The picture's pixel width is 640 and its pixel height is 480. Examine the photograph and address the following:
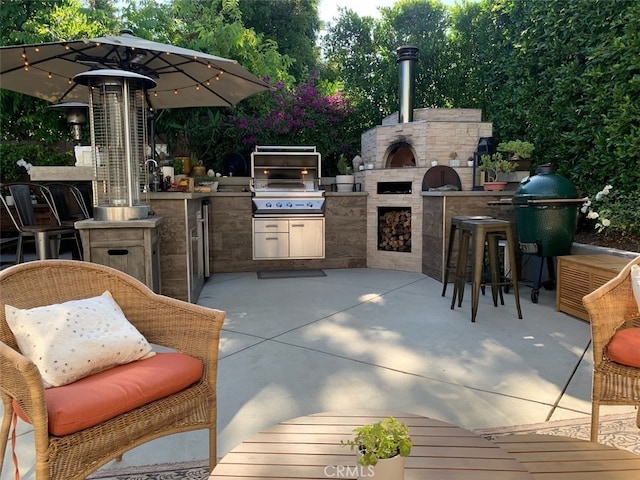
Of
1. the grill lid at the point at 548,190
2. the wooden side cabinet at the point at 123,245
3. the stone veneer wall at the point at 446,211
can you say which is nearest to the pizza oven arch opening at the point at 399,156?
the stone veneer wall at the point at 446,211

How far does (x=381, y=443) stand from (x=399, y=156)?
239 inches

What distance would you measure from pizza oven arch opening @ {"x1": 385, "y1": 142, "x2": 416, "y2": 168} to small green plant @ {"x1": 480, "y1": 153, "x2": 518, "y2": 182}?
3.49ft

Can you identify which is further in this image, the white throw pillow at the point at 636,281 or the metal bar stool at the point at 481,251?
the metal bar stool at the point at 481,251

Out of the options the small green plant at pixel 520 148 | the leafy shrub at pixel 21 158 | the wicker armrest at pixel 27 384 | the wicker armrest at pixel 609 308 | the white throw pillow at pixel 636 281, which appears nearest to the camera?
the wicker armrest at pixel 27 384

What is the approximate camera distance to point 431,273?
562cm

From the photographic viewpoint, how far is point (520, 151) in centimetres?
553

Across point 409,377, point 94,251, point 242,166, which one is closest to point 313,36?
point 242,166

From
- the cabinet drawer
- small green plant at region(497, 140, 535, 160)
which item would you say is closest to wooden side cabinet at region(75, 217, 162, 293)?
the cabinet drawer

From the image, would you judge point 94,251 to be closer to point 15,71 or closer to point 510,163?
point 15,71

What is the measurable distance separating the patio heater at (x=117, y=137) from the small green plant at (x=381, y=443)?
288cm

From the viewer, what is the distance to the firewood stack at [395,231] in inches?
243

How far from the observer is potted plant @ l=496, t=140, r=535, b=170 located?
5527 millimetres

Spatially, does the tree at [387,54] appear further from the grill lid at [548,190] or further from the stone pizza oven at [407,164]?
the grill lid at [548,190]

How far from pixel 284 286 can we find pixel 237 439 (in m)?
3.23
